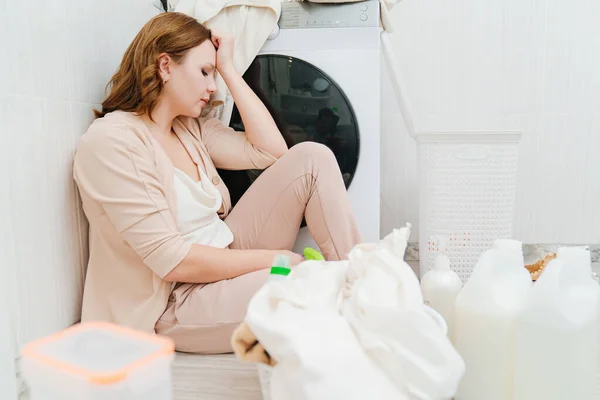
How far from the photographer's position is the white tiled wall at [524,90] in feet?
7.60

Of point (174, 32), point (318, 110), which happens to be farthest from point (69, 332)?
point (318, 110)

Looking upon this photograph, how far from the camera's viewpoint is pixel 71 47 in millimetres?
1498

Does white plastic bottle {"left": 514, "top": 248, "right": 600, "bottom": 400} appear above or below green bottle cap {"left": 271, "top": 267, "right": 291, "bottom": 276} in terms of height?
below

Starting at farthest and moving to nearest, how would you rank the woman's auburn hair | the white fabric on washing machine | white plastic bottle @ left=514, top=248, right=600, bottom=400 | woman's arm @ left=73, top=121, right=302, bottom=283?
the white fabric on washing machine, the woman's auburn hair, woman's arm @ left=73, top=121, right=302, bottom=283, white plastic bottle @ left=514, top=248, right=600, bottom=400

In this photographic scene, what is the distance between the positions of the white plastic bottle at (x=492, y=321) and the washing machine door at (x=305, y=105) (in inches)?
32.7

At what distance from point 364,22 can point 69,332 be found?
147 centimetres

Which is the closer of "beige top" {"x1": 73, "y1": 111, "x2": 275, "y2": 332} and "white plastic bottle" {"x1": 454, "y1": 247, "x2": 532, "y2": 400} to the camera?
"white plastic bottle" {"x1": 454, "y1": 247, "x2": 532, "y2": 400}

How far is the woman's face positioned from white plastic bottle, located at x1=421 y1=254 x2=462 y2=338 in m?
0.83

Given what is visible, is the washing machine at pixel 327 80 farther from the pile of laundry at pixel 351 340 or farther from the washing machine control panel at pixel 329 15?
the pile of laundry at pixel 351 340

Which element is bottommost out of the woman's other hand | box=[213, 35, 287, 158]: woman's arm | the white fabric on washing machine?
box=[213, 35, 287, 158]: woman's arm

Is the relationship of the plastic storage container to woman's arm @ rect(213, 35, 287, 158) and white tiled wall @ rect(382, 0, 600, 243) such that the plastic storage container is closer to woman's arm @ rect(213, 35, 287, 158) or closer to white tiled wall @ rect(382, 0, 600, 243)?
woman's arm @ rect(213, 35, 287, 158)

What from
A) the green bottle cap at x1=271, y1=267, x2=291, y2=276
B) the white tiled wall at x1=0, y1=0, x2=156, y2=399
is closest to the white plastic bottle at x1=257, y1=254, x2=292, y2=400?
the green bottle cap at x1=271, y1=267, x2=291, y2=276

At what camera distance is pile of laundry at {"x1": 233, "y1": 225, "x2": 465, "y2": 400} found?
839mm

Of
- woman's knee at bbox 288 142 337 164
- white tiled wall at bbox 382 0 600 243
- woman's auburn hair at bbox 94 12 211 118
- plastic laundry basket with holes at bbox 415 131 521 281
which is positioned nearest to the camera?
woman's auburn hair at bbox 94 12 211 118
